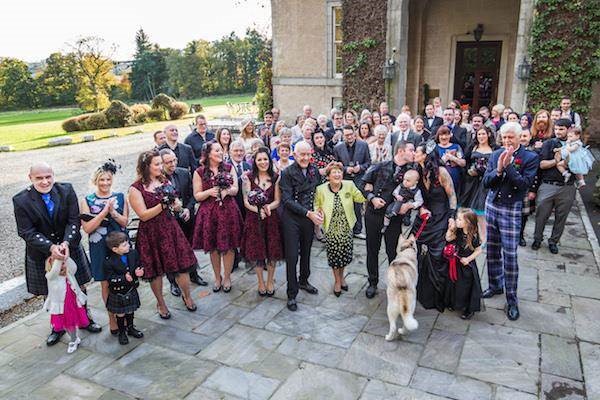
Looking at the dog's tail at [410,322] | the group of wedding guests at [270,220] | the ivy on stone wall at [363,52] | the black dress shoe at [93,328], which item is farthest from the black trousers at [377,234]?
the ivy on stone wall at [363,52]

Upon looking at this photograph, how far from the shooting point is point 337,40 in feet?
51.5

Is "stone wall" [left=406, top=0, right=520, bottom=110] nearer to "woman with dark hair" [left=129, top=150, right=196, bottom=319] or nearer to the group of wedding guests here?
the group of wedding guests

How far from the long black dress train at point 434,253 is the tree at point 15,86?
50.1 metres

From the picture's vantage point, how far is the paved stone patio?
12.8 ft

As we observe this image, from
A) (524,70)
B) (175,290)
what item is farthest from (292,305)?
(524,70)

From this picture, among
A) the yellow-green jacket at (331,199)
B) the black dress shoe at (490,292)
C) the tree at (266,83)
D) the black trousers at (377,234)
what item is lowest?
the black dress shoe at (490,292)

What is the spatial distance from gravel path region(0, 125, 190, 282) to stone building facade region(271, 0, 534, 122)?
6653mm

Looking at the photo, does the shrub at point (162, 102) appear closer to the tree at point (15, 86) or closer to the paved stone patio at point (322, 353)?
the tree at point (15, 86)

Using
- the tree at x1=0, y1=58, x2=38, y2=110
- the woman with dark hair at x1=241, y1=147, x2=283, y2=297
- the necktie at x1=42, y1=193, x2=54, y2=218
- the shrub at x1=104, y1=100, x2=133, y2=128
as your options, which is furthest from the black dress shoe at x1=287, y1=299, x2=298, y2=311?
the tree at x1=0, y1=58, x2=38, y2=110

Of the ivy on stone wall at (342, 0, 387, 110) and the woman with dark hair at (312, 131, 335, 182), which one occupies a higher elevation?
the ivy on stone wall at (342, 0, 387, 110)

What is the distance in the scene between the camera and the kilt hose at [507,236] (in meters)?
4.80

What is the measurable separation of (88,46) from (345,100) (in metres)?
28.9

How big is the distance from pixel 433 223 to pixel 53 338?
13.9 ft

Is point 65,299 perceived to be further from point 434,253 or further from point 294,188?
point 434,253
